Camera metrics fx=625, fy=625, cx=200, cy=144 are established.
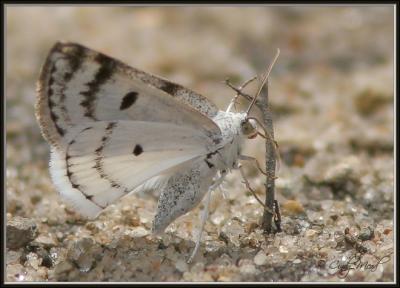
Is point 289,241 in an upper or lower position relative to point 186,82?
lower

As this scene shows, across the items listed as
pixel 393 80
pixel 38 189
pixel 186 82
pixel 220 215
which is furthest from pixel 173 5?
pixel 220 215

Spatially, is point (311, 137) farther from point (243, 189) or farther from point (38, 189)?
point (38, 189)

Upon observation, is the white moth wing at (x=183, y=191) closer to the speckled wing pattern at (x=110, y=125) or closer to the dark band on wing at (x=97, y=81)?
the speckled wing pattern at (x=110, y=125)

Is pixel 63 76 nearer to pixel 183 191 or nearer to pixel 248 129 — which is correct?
pixel 183 191

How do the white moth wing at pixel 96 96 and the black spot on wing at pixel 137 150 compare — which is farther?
the black spot on wing at pixel 137 150

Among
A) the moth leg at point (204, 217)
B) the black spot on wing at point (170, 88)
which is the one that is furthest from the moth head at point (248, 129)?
the black spot on wing at point (170, 88)

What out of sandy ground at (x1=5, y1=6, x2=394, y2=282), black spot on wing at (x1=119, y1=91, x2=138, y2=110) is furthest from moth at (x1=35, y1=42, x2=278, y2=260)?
sandy ground at (x1=5, y1=6, x2=394, y2=282)

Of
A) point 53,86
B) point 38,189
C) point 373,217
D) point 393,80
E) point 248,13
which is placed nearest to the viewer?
point 53,86

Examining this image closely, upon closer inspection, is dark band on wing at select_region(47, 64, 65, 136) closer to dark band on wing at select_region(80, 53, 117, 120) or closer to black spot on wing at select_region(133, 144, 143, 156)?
dark band on wing at select_region(80, 53, 117, 120)
